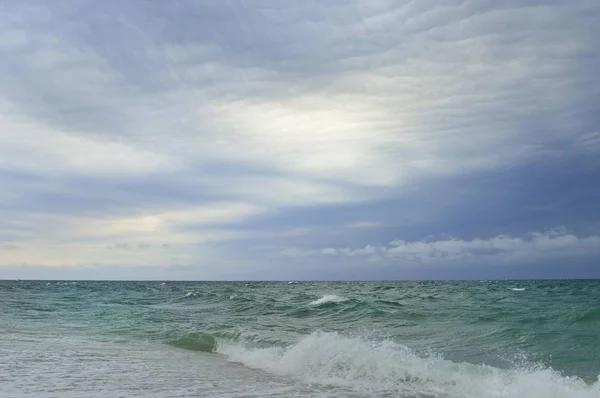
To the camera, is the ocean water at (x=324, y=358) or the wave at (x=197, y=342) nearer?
the ocean water at (x=324, y=358)

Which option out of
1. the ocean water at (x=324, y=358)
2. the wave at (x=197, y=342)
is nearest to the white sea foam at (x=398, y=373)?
the ocean water at (x=324, y=358)

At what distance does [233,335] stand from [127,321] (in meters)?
8.58

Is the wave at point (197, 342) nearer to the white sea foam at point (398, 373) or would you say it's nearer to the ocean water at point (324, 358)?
the ocean water at point (324, 358)

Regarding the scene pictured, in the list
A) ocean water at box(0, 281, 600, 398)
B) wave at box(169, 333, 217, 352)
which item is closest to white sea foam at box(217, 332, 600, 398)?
ocean water at box(0, 281, 600, 398)

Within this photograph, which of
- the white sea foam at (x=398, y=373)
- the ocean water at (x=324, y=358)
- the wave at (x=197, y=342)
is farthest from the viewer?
the wave at (x=197, y=342)

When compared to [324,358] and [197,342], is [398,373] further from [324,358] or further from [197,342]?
[197,342]

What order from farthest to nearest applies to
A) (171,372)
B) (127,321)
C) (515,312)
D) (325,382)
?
(127,321), (515,312), (171,372), (325,382)

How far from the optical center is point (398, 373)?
417 inches

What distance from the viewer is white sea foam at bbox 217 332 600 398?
9195mm

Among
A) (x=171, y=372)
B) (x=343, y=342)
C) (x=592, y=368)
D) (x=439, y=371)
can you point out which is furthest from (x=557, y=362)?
(x=171, y=372)

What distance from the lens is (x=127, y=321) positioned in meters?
23.9

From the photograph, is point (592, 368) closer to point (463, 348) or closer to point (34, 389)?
point (463, 348)

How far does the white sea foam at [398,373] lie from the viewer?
920cm

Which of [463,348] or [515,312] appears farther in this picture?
[515,312]
